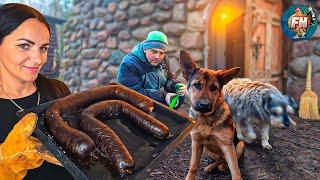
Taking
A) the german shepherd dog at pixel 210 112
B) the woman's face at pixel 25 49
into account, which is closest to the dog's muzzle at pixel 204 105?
the german shepherd dog at pixel 210 112

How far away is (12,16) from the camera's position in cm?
152

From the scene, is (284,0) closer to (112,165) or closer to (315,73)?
(315,73)

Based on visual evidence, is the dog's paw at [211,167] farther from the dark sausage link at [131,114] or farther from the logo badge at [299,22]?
the logo badge at [299,22]

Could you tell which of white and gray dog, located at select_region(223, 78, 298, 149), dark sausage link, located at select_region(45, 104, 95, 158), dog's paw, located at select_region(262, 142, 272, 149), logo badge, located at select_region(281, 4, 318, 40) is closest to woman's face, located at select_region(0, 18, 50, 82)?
dark sausage link, located at select_region(45, 104, 95, 158)

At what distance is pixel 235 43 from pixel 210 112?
5692 millimetres

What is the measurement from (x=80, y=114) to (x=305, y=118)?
5592mm

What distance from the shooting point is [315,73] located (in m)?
6.23

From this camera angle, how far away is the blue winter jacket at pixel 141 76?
3.26 metres

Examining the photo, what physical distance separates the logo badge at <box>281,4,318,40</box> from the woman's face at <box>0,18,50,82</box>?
6000 millimetres

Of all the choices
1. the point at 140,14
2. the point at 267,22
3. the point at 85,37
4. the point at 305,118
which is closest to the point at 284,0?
the point at 267,22

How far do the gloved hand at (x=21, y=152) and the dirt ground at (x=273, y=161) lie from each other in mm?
2038

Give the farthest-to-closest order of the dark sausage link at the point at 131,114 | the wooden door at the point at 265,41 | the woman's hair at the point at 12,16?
the wooden door at the point at 265,41 → the woman's hair at the point at 12,16 → the dark sausage link at the point at 131,114

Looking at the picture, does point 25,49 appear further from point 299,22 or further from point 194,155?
point 299,22

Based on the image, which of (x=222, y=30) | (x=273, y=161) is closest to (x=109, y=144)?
(x=273, y=161)
